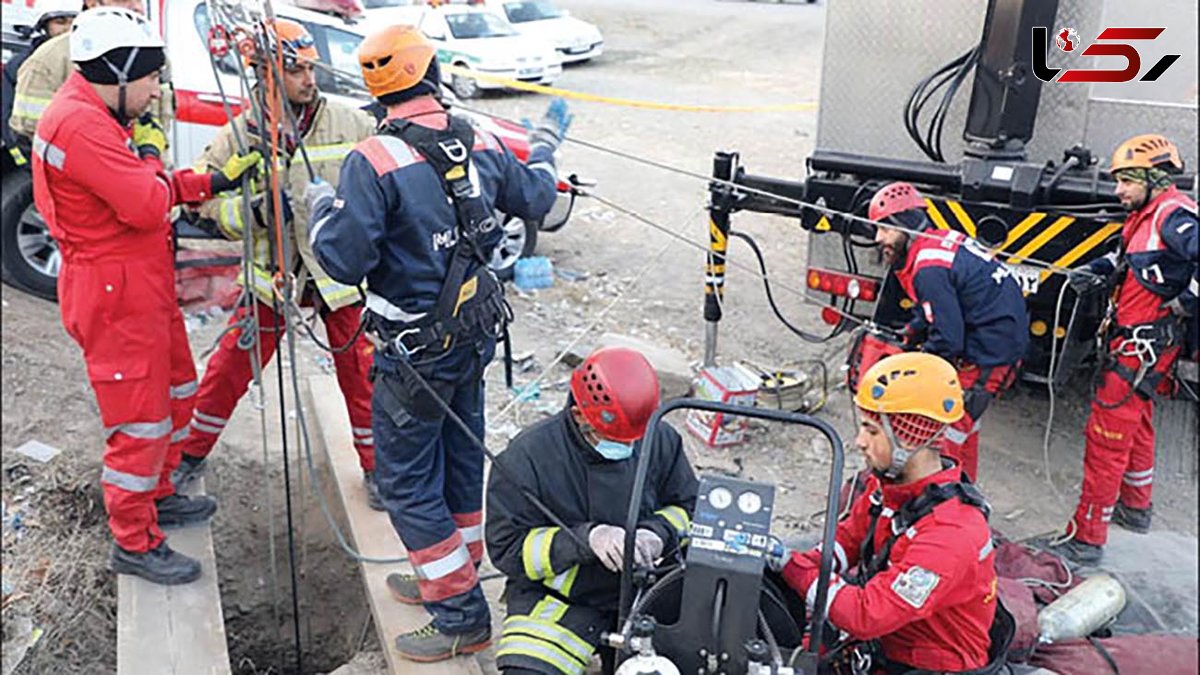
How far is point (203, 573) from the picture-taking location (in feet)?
15.8

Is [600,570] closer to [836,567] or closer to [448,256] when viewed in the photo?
[836,567]

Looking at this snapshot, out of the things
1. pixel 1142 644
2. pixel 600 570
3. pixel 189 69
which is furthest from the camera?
pixel 189 69

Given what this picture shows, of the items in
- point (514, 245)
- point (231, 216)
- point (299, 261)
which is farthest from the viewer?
point (514, 245)

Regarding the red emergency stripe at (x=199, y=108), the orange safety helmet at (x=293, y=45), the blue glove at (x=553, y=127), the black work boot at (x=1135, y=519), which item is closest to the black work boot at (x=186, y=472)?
the orange safety helmet at (x=293, y=45)

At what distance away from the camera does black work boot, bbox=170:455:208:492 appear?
528 cm

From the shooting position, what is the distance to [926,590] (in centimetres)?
314

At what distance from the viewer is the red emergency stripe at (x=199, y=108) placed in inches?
295

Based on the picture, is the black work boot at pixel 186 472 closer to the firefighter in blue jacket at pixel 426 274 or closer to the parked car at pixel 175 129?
the firefighter in blue jacket at pixel 426 274

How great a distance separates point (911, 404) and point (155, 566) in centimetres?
314

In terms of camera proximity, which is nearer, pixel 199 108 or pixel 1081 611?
pixel 1081 611

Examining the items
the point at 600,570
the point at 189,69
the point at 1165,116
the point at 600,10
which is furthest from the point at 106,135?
the point at 600,10

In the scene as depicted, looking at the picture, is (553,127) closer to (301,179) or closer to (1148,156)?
(301,179)

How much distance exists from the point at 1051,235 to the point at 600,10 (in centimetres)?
2092

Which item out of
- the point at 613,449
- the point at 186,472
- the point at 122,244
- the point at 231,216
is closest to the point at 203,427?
the point at 186,472
